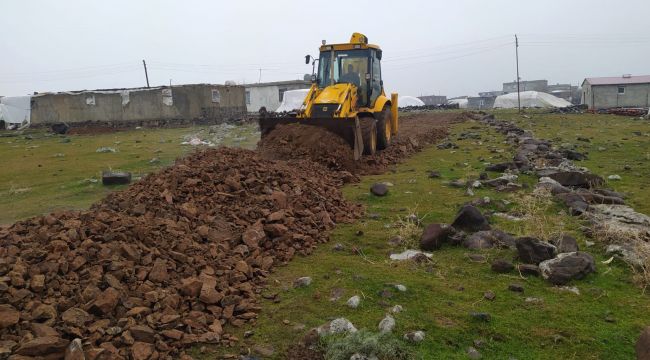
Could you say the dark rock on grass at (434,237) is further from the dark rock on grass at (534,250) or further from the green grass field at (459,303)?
the dark rock on grass at (534,250)

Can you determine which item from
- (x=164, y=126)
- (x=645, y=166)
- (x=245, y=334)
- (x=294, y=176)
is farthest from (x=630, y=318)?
(x=164, y=126)

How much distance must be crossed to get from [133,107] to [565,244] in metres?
30.5

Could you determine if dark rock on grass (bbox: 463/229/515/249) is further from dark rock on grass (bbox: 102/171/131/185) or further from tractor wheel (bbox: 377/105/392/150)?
dark rock on grass (bbox: 102/171/131/185)

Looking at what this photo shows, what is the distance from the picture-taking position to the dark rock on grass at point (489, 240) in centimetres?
532

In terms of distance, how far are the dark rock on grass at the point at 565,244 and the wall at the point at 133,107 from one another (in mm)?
28140

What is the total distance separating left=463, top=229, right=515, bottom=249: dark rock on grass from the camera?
5316 millimetres

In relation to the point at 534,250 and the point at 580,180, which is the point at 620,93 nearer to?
the point at 580,180

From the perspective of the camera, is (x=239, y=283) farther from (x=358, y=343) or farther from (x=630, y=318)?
(x=630, y=318)

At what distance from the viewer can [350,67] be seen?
12570mm

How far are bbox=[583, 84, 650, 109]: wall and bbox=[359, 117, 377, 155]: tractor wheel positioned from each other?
39.7 metres

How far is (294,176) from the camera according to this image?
776cm

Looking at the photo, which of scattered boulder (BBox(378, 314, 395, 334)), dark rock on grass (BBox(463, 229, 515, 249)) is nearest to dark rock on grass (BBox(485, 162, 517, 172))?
dark rock on grass (BBox(463, 229, 515, 249))

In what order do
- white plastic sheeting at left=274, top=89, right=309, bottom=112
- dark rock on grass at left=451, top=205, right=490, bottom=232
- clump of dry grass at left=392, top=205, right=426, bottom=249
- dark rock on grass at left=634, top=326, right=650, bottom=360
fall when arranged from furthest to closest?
white plastic sheeting at left=274, top=89, right=309, bottom=112
dark rock on grass at left=451, top=205, right=490, bottom=232
clump of dry grass at left=392, top=205, right=426, bottom=249
dark rock on grass at left=634, top=326, right=650, bottom=360

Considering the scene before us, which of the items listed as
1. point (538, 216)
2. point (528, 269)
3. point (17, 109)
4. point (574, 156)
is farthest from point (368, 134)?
point (17, 109)
